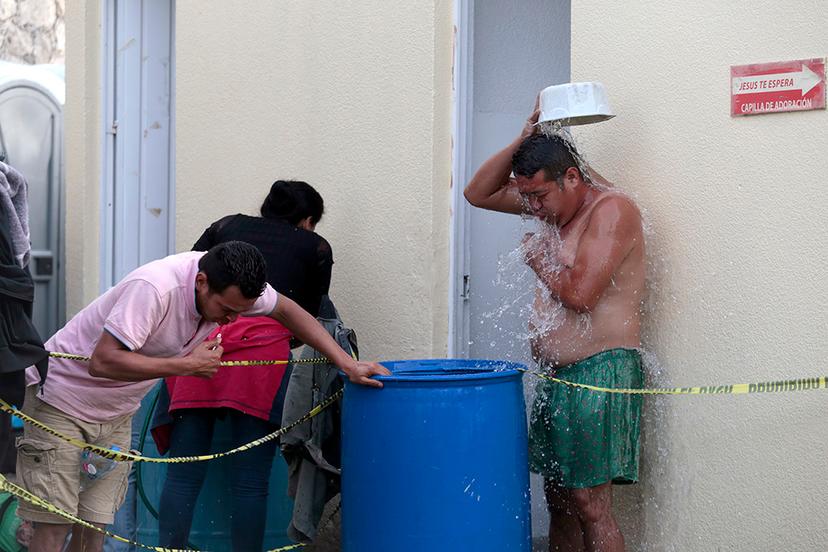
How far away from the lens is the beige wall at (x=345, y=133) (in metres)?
4.73

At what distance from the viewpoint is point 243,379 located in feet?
14.4

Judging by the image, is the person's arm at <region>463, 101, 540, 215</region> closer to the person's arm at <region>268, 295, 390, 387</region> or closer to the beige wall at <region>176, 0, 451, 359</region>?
the beige wall at <region>176, 0, 451, 359</region>

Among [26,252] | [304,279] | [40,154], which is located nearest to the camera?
[26,252]

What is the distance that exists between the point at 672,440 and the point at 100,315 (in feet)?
6.21

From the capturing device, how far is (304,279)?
15.1 feet

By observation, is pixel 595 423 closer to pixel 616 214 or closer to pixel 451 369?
pixel 451 369

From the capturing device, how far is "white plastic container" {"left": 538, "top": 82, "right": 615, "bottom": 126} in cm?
376

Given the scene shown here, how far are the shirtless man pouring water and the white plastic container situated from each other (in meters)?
0.09

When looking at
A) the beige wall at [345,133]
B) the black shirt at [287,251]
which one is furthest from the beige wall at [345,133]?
the black shirt at [287,251]

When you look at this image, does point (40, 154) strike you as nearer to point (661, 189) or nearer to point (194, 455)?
point (194, 455)

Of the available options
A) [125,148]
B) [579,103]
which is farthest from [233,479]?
[125,148]

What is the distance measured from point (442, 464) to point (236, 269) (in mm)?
843

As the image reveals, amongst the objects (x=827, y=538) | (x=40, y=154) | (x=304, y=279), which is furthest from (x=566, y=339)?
(x=40, y=154)

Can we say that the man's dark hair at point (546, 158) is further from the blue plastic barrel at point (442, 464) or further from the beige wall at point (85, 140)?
the beige wall at point (85, 140)
